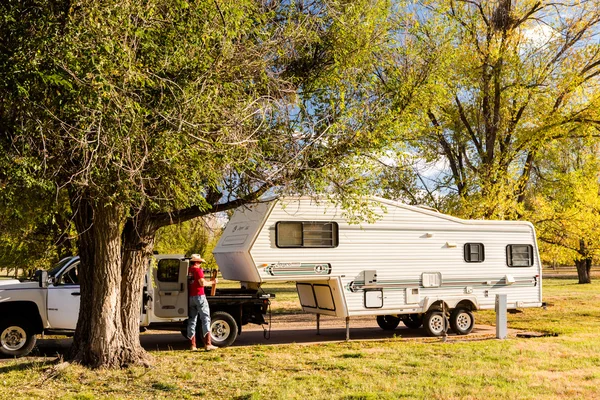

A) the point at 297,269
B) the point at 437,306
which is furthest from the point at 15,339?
the point at 437,306

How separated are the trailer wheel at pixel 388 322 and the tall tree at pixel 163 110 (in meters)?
6.87

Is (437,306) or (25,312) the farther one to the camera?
(437,306)

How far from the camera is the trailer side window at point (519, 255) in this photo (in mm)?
17672

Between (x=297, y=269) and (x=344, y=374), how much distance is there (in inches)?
165

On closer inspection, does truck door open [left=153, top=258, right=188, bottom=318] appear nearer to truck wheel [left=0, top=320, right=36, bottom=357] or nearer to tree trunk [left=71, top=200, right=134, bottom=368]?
truck wheel [left=0, top=320, right=36, bottom=357]

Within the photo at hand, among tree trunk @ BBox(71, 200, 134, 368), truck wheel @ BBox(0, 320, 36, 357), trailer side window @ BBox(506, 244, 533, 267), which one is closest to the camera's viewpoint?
tree trunk @ BBox(71, 200, 134, 368)

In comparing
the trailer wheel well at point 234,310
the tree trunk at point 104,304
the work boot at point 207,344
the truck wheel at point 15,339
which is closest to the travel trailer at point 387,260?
the trailer wheel well at point 234,310

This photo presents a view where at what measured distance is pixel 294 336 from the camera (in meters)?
16.9

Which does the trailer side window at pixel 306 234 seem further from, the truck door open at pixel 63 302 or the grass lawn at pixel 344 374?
the truck door open at pixel 63 302

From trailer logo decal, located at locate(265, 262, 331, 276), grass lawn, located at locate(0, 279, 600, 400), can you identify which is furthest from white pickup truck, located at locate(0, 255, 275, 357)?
grass lawn, located at locate(0, 279, 600, 400)

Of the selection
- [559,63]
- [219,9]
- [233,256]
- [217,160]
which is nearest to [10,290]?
[233,256]

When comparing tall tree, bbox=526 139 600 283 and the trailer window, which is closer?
the trailer window

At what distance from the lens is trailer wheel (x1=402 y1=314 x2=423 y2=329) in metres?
18.0

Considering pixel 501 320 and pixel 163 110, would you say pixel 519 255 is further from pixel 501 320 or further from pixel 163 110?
pixel 163 110
